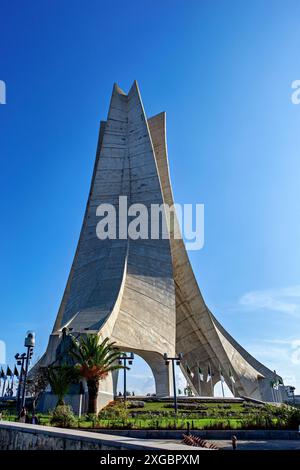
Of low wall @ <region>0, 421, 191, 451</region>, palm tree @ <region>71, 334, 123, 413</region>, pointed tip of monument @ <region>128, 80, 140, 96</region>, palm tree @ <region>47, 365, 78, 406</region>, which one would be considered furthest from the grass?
pointed tip of monument @ <region>128, 80, 140, 96</region>

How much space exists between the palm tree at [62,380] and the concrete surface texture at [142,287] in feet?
11.0

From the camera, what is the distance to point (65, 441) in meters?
5.59

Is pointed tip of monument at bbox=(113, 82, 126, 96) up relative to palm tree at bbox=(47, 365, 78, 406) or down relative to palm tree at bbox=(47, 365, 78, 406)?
up

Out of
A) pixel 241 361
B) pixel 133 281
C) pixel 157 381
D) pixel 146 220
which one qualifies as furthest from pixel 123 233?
pixel 241 361

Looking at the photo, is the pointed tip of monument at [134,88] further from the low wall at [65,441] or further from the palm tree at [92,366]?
the low wall at [65,441]

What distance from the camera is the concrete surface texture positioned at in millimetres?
25016

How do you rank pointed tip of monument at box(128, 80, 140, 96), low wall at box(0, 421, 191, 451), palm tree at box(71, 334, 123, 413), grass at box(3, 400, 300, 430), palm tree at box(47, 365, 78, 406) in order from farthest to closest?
pointed tip of monument at box(128, 80, 140, 96) < palm tree at box(71, 334, 123, 413) < palm tree at box(47, 365, 78, 406) < grass at box(3, 400, 300, 430) < low wall at box(0, 421, 191, 451)

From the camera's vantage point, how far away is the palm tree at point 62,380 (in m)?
16.6

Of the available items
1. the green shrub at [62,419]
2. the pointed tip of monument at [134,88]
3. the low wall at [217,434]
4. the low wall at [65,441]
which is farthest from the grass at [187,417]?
the pointed tip of monument at [134,88]

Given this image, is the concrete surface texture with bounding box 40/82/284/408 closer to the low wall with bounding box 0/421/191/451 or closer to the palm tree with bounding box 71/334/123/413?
the palm tree with bounding box 71/334/123/413

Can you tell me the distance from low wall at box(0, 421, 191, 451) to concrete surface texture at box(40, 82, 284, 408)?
43.8 ft
